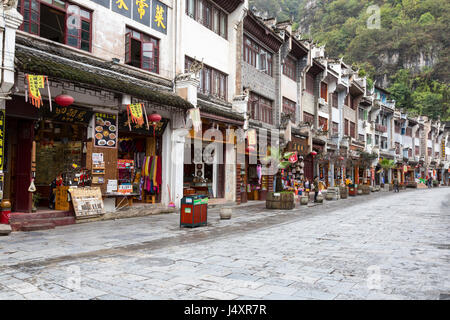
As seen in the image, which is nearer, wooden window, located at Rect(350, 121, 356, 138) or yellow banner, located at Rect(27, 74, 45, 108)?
yellow banner, located at Rect(27, 74, 45, 108)

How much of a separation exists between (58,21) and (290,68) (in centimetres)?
2034

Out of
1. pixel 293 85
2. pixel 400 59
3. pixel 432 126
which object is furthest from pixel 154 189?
pixel 400 59

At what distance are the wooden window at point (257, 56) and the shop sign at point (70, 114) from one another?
12.2 metres

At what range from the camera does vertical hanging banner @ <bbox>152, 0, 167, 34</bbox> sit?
52.2 feet

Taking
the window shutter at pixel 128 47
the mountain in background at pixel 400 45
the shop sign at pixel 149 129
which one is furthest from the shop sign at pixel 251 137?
the mountain in background at pixel 400 45

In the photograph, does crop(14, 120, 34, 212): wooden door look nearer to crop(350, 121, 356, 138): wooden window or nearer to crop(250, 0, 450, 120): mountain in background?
crop(350, 121, 356, 138): wooden window

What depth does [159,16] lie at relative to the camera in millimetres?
16188

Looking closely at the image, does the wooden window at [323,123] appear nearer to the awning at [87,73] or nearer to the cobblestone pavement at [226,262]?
the awning at [87,73]

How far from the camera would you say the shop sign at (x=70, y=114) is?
39.2 feet

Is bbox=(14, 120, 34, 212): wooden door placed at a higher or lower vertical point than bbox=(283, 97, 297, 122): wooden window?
lower

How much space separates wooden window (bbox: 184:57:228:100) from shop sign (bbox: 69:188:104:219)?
7929mm

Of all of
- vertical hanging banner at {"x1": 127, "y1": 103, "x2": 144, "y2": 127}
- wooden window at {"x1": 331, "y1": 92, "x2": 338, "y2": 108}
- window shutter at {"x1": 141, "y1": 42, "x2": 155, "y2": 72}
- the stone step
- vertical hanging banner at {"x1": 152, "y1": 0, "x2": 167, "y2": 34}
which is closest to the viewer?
the stone step

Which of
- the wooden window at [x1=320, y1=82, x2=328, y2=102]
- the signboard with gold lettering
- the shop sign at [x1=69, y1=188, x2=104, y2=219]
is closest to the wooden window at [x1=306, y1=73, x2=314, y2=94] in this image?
the wooden window at [x1=320, y1=82, x2=328, y2=102]

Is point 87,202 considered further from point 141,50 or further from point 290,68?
point 290,68
